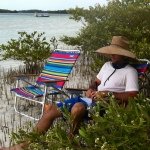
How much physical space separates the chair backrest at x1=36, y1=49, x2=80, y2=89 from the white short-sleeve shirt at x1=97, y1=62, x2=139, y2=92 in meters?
1.57

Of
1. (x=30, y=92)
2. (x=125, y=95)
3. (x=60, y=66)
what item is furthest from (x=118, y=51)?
(x=60, y=66)

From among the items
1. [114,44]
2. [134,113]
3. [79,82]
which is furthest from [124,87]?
[79,82]

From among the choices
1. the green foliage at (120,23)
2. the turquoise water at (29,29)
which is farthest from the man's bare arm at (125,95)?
the turquoise water at (29,29)

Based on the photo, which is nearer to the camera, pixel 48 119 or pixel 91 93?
pixel 48 119

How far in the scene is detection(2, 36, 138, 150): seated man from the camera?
4.06 meters

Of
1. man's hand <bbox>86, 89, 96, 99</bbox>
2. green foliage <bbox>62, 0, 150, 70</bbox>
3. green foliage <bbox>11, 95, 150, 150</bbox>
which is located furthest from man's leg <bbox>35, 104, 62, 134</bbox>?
green foliage <bbox>62, 0, 150, 70</bbox>

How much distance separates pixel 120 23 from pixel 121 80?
3.32m

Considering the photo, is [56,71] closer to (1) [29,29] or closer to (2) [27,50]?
(2) [27,50]

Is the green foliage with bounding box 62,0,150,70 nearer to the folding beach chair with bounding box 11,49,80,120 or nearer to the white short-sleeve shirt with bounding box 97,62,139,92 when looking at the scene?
the folding beach chair with bounding box 11,49,80,120

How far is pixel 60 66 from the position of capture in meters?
6.38

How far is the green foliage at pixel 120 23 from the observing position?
7047 mm

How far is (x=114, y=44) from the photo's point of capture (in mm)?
4734

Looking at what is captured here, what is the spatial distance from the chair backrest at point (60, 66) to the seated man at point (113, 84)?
56.5 inches

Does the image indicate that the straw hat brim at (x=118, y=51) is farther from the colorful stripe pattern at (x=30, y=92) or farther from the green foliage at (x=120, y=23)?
the green foliage at (x=120, y=23)
